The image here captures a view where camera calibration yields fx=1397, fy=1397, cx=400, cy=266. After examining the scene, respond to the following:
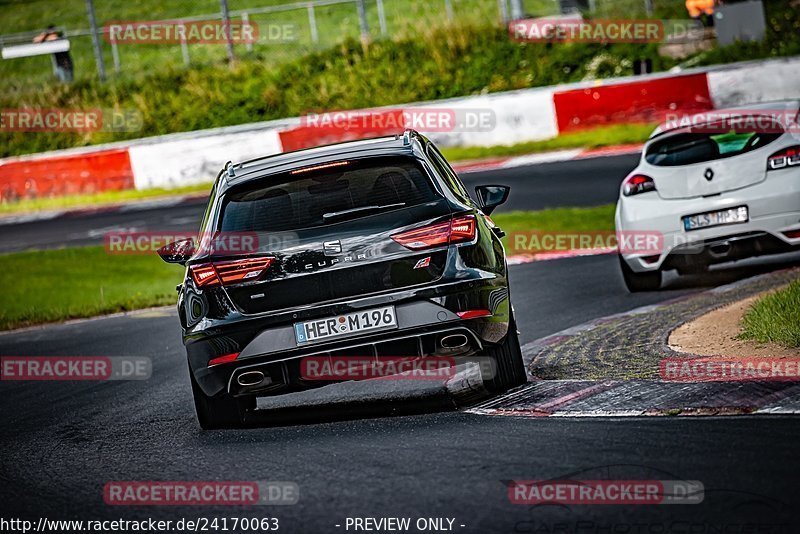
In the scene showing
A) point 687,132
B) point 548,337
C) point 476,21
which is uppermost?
point 476,21

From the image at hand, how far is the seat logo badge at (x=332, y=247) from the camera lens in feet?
25.0

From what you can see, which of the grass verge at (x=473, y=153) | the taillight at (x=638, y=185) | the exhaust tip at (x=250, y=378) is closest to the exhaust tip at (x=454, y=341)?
the exhaust tip at (x=250, y=378)

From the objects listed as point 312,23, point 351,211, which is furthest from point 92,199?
point 351,211

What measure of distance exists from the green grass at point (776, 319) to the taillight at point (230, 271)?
3.25 meters

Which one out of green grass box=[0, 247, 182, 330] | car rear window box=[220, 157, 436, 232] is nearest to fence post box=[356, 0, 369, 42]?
green grass box=[0, 247, 182, 330]

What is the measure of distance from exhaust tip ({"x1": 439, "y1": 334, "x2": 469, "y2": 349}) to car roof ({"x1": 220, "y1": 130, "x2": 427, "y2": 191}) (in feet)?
3.77

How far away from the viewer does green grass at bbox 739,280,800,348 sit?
28.3ft

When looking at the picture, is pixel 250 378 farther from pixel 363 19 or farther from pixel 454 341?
pixel 363 19

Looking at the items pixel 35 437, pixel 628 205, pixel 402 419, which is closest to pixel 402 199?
pixel 402 419

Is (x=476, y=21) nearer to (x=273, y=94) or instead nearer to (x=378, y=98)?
(x=378, y=98)

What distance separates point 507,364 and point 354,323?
1.08 m

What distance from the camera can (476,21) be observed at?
113ft

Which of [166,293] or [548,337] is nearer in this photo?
[548,337]

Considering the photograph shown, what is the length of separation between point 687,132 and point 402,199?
17.1 ft
